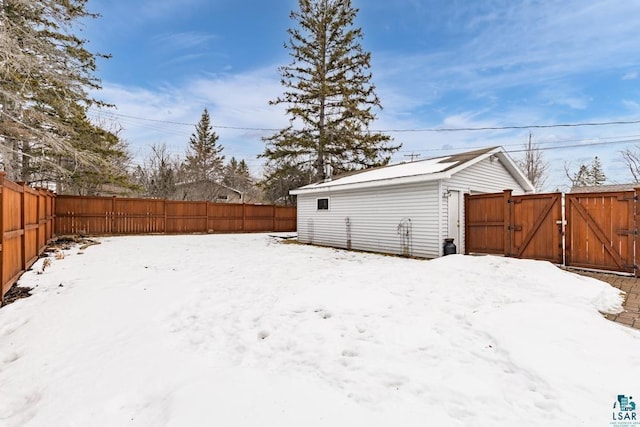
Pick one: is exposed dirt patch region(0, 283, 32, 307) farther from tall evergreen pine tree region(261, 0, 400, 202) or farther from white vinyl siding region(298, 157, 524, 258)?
tall evergreen pine tree region(261, 0, 400, 202)

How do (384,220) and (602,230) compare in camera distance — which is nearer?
(602,230)

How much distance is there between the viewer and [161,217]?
15891mm

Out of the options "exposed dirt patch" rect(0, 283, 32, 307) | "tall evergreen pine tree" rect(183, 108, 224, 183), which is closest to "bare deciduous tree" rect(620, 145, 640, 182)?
"tall evergreen pine tree" rect(183, 108, 224, 183)

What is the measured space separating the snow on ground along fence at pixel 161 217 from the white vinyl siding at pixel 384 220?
6736 mm

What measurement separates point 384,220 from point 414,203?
3.96 ft

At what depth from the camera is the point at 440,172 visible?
8.21 meters

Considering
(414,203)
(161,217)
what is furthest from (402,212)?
(161,217)

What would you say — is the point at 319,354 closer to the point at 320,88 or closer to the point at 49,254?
the point at 49,254

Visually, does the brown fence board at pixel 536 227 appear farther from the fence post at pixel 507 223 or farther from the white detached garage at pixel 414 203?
the white detached garage at pixel 414 203

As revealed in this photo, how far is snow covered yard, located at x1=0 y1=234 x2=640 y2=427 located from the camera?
2.02m

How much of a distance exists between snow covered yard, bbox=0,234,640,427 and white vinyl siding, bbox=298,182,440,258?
363 cm

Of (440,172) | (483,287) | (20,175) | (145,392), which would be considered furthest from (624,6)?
(20,175)

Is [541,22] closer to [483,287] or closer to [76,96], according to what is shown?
[483,287]

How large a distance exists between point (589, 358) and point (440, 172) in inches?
244
